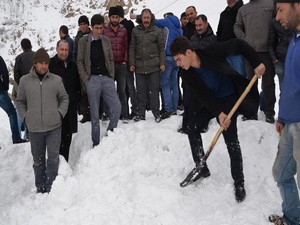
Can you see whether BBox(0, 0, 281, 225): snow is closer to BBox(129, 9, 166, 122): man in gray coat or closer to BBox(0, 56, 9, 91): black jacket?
BBox(129, 9, 166, 122): man in gray coat

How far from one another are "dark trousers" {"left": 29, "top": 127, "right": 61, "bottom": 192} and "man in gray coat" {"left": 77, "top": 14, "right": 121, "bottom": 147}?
0.87 meters

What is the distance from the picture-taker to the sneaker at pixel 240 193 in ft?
13.4

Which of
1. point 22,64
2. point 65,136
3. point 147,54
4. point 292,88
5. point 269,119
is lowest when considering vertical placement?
point 65,136

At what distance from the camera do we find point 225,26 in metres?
5.76

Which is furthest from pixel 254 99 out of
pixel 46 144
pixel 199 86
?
pixel 46 144

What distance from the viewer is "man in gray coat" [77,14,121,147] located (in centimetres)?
543

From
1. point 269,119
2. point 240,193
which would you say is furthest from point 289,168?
point 269,119

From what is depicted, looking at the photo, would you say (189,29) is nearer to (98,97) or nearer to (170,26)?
(170,26)

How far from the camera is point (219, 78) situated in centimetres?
396

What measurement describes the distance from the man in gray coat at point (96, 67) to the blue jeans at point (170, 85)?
1077mm

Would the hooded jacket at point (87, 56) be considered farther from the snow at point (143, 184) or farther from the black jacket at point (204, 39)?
the black jacket at point (204, 39)

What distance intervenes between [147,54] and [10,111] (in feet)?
8.72

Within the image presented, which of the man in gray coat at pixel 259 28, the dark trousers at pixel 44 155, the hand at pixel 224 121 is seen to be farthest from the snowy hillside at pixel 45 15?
the hand at pixel 224 121

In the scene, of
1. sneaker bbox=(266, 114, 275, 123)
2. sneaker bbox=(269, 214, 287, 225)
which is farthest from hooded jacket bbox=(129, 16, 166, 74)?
sneaker bbox=(269, 214, 287, 225)
